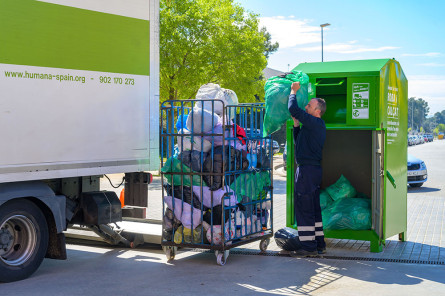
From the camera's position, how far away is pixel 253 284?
20.5 ft

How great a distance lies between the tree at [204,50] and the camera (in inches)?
938

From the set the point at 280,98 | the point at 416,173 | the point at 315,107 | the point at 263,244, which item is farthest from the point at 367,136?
the point at 416,173

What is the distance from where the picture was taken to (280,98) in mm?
7602

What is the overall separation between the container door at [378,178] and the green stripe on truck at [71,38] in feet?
9.76

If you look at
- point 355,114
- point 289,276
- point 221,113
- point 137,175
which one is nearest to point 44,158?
point 137,175

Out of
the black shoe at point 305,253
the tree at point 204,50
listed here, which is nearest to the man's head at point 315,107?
the black shoe at point 305,253

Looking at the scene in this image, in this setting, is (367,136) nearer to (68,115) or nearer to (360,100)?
(360,100)

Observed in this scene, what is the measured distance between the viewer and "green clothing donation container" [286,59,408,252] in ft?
25.2

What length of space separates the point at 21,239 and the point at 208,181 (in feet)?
6.94

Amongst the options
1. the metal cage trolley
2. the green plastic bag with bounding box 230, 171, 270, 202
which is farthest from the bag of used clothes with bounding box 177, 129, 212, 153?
the green plastic bag with bounding box 230, 171, 270, 202

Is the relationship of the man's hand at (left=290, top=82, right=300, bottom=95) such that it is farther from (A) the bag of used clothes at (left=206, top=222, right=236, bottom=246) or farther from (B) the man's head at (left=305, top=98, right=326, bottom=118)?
(A) the bag of used clothes at (left=206, top=222, right=236, bottom=246)

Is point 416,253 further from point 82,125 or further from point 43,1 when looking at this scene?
point 43,1

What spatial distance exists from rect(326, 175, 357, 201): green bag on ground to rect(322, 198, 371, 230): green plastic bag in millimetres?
120

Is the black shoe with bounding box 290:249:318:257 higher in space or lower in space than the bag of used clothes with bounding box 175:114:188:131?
lower
